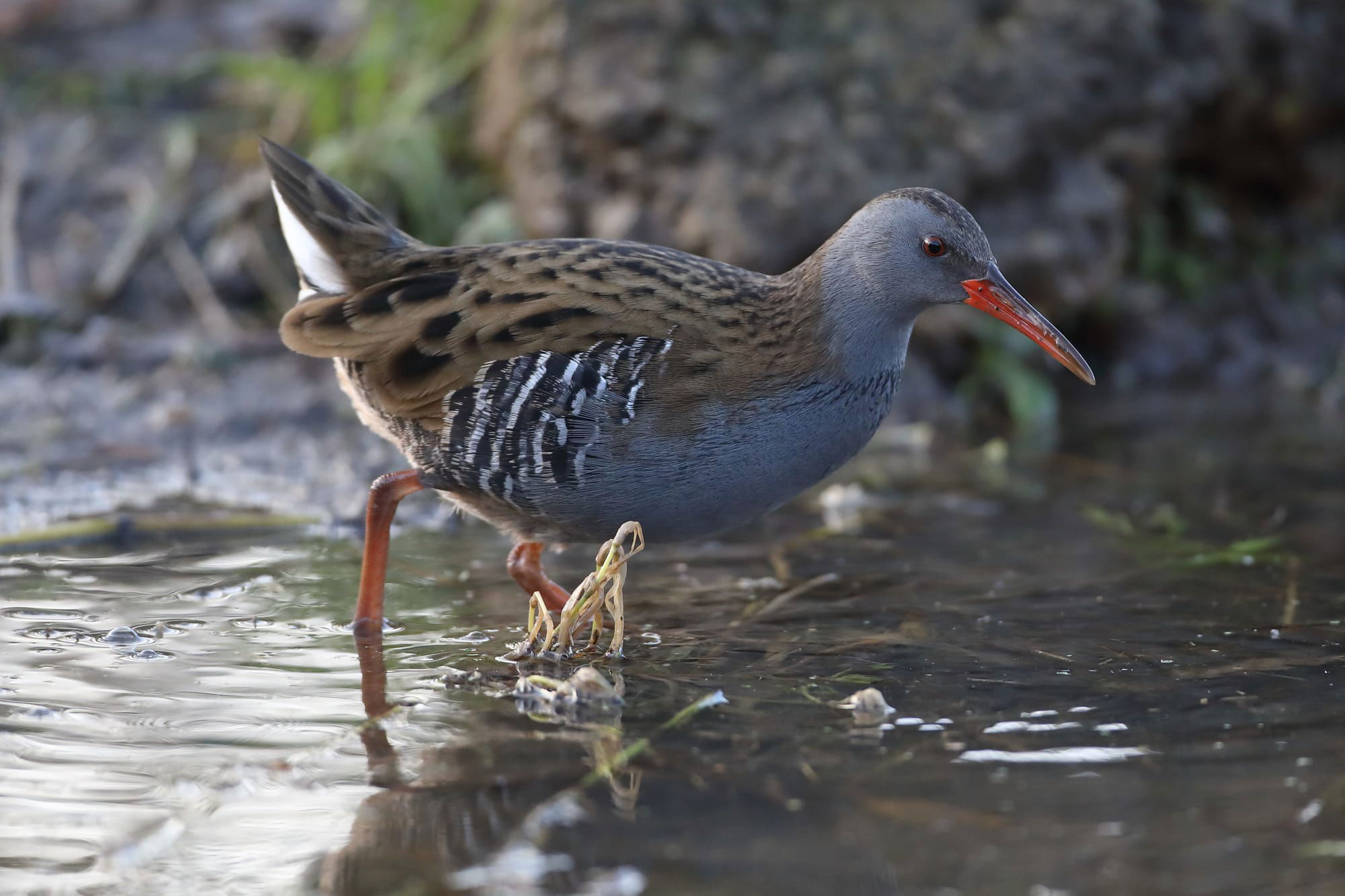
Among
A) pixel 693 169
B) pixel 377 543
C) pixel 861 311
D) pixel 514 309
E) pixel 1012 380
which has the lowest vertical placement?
pixel 377 543

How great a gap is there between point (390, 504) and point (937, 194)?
160cm

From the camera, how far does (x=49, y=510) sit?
4.68 metres

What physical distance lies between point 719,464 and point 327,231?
138cm

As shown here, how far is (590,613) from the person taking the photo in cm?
341

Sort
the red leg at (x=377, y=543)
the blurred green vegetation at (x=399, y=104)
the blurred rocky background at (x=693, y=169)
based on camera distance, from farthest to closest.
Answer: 1. the blurred green vegetation at (x=399, y=104)
2. the blurred rocky background at (x=693, y=169)
3. the red leg at (x=377, y=543)

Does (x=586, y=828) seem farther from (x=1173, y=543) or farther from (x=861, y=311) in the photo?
(x=1173, y=543)

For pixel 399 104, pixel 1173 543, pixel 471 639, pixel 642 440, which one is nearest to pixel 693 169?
pixel 399 104

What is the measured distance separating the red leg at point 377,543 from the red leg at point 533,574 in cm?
32

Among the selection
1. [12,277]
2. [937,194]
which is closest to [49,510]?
[12,277]

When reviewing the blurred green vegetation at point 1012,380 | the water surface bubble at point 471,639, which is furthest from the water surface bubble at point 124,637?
the blurred green vegetation at point 1012,380

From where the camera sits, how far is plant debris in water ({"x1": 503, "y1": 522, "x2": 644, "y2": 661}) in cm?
333

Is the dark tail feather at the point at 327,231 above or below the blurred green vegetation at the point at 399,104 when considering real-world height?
below

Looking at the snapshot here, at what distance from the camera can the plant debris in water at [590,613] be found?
333 cm

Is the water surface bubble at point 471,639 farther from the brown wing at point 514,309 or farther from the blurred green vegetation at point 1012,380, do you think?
the blurred green vegetation at point 1012,380
